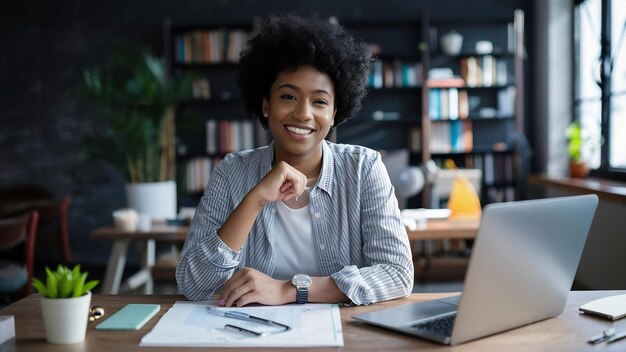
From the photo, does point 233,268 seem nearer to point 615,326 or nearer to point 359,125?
point 615,326

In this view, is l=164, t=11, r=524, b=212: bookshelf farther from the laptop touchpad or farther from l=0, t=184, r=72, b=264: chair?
the laptop touchpad

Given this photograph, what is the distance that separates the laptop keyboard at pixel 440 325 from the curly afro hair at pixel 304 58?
2.52 feet

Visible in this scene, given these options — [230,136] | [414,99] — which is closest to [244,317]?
[230,136]

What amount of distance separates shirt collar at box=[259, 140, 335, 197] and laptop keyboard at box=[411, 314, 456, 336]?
0.58 metres

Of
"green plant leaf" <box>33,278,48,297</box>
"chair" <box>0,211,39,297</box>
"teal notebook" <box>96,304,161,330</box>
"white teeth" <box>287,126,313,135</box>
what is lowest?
"chair" <box>0,211,39,297</box>

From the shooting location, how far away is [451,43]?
604 cm

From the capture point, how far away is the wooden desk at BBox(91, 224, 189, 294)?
3.48 meters

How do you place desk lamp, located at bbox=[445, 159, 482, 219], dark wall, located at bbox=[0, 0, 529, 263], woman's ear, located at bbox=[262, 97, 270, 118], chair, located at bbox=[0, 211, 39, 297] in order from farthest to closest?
dark wall, located at bbox=[0, 0, 529, 263] < desk lamp, located at bbox=[445, 159, 482, 219] < chair, located at bbox=[0, 211, 39, 297] < woman's ear, located at bbox=[262, 97, 270, 118]

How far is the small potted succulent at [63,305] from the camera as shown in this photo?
113 centimetres

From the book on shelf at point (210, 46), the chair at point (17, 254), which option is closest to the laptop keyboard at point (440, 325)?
the chair at point (17, 254)

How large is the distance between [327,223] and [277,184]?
0.77 feet

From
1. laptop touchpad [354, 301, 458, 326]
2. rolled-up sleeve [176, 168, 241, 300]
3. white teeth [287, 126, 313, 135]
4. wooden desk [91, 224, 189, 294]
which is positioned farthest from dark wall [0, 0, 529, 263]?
laptop touchpad [354, 301, 458, 326]

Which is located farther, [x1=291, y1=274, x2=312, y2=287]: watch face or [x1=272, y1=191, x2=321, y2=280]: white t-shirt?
[x1=272, y1=191, x2=321, y2=280]: white t-shirt

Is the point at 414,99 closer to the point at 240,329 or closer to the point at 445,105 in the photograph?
the point at 445,105
